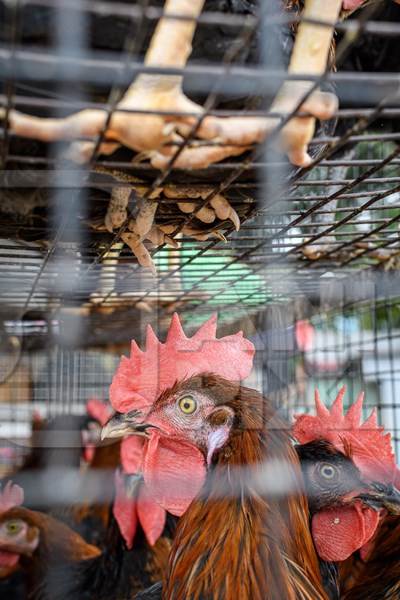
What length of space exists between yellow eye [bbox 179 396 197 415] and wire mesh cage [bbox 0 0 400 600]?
160mm

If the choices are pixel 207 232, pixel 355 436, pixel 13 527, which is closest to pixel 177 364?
pixel 207 232

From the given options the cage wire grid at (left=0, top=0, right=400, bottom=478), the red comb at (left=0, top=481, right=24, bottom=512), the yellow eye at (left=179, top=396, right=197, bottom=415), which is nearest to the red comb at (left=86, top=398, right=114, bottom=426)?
the cage wire grid at (left=0, top=0, right=400, bottom=478)

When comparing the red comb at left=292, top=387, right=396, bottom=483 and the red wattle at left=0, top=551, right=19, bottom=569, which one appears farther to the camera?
the red wattle at left=0, top=551, right=19, bottom=569

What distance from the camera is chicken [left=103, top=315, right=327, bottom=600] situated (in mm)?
963

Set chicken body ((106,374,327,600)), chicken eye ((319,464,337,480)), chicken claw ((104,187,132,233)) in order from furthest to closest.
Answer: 1. chicken eye ((319,464,337,480))
2. chicken body ((106,374,327,600))
3. chicken claw ((104,187,132,233))

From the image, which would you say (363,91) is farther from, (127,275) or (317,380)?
(317,380)

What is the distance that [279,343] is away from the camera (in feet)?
5.51

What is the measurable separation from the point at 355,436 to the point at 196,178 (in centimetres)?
79

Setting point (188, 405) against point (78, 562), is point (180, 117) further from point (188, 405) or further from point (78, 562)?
point (78, 562)

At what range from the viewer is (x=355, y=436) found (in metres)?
1.29

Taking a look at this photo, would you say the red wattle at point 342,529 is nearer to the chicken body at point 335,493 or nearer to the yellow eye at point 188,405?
the chicken body at point 335,493

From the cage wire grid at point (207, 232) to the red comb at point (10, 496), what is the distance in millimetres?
438

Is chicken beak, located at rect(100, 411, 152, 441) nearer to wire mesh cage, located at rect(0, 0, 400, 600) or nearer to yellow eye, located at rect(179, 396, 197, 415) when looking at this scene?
yellow eye, located at rect(179, 396, 197, 415)

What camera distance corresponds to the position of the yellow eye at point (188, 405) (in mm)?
1045
